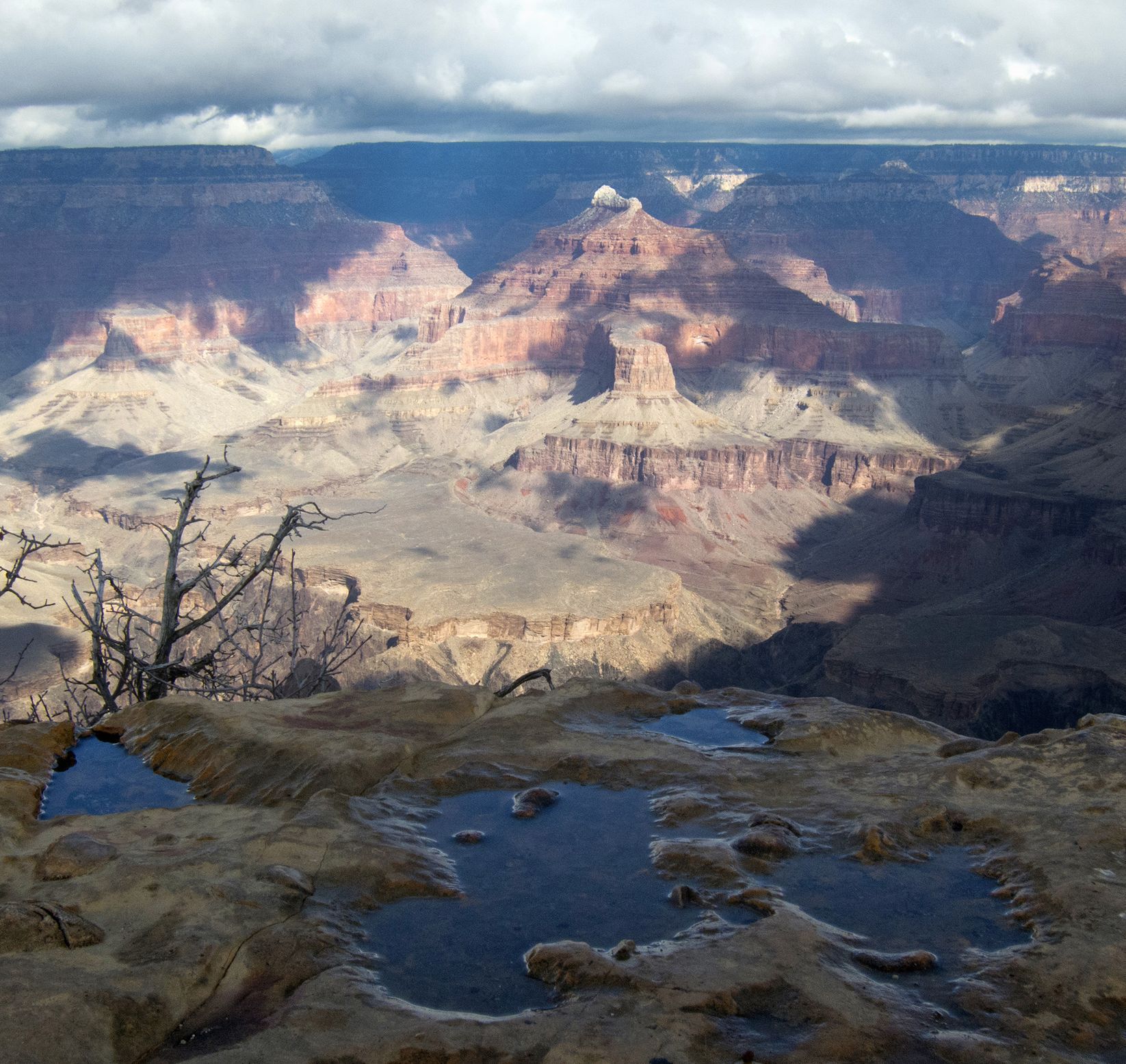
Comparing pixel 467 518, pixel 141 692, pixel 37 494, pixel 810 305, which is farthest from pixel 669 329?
pixel 141 692

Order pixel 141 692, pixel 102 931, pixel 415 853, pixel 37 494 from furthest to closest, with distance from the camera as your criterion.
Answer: pixel 37 494 → pixel 141 692 → pixel 415 853 → pixel 102 931

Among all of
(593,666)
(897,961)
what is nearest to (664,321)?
(593,666)

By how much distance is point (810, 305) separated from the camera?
450 feet

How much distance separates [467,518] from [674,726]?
251 feet

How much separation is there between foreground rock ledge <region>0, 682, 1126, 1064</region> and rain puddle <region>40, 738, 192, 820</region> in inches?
7.4

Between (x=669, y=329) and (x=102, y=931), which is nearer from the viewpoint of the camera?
(x=102, y=931)

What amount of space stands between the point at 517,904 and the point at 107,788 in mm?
4528

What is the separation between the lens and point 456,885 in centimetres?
855

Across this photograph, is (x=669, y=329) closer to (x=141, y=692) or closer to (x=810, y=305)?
(x=810, y=305)

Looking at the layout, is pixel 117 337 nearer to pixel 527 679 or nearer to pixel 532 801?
pixel 527 679

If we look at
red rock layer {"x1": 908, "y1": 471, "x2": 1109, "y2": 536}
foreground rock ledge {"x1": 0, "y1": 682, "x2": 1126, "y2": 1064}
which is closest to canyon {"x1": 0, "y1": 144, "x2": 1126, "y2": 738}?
red rock layer {"x1": 908, "y1": 471, "x2": 1109, "y2": 536}

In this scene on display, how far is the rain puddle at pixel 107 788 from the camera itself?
10.1m

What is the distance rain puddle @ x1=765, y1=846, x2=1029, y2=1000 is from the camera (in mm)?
7656

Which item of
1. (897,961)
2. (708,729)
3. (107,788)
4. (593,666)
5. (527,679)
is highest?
(897,961)
